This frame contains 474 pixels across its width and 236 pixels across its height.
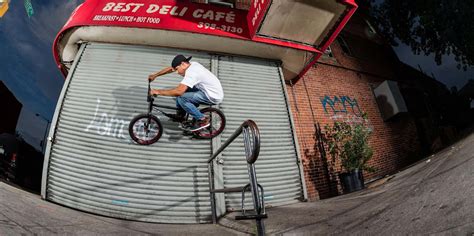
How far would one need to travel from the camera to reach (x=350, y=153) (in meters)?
Result: 6.14

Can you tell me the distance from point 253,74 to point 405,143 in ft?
25.5

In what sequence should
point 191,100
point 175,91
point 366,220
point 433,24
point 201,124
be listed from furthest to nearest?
point 433,24
point 201,124
point 191,100
point 175,91
point 366,220

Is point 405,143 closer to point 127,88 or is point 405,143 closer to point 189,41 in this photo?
point 189,41

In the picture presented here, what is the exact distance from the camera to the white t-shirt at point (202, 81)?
151 inches

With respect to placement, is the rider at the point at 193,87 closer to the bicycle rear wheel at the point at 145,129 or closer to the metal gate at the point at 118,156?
the bicycle rear wheel at the point at 145,129

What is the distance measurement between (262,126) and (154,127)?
2.52 meters

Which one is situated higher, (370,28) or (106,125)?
(370,28)

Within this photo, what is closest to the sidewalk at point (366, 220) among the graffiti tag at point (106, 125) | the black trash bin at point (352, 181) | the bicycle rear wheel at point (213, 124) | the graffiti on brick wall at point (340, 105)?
the graffiti tag at point (106, 125)

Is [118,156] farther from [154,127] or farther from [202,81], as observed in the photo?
[202,81]

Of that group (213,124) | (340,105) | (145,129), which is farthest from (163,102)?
(340,105)

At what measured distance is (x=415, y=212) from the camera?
2.11m

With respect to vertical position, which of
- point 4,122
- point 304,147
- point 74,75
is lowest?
point 304,147

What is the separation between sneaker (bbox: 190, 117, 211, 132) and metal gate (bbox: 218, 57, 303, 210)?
0.57 metres

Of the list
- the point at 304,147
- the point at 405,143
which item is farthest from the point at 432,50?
the point at 304,147
